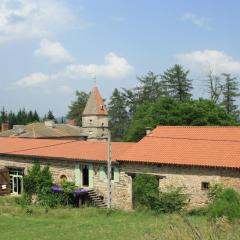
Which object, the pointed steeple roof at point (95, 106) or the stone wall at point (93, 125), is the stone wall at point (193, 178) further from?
the pointed steeple roof at point (95, 106)

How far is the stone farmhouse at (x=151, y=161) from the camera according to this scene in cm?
2642


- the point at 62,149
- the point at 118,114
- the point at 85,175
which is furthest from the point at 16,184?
the point at 118,114

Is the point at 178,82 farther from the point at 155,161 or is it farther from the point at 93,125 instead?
the point at 155,161

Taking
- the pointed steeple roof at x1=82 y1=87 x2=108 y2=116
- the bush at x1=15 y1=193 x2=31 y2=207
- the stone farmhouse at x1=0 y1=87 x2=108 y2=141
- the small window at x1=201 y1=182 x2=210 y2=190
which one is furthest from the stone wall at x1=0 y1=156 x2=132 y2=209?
the pointed steeple roof at x1=82 y1=87 x2=108 y2=116

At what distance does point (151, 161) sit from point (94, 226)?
9.12 meters

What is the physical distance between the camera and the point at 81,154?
32.1 m

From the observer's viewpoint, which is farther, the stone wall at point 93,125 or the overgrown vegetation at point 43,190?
the stone wall at point 93,125

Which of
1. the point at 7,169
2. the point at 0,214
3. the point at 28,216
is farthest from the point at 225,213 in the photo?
the point at 7,169

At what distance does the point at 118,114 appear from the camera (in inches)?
3292

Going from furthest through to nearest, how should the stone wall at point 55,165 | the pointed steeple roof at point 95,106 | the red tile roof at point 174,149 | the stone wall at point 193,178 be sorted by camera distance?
1. the pointed steeple roof at point 95,106
2. the stone wall at point 55,165
3. the red tile roof at point 174,149
4. the stone wall at point 193,178

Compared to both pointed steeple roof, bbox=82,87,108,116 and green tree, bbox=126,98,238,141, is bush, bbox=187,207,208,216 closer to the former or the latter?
green tree, bbox=126,98,238,141

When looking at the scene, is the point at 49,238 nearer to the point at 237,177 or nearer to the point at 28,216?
the point at 28,216

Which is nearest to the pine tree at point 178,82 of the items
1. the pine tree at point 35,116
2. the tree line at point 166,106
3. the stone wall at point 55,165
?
the tree line at point 166,106

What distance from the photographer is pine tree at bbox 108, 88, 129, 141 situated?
273ft
